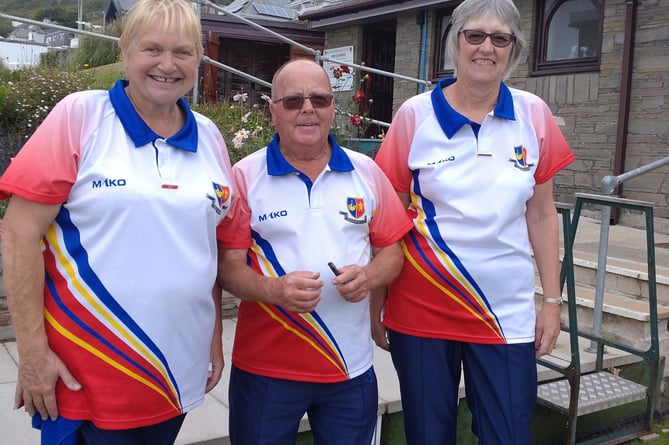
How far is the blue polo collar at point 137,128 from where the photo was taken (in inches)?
70.5

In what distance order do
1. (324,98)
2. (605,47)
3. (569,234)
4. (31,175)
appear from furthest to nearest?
(605,47) < (569,234) < (324,98) < (31,175)

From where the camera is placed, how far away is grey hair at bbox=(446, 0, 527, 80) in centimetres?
225

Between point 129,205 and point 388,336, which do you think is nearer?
point 129,205

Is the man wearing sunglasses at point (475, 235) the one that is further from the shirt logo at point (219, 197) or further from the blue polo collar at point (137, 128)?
the blue polo collar at point (137, 128)

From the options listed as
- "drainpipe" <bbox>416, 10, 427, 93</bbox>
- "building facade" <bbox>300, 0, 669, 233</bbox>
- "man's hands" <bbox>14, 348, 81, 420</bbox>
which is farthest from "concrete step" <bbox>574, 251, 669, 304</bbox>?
"drainpipe" <bbox>416, 10, 427, 93</bbox>

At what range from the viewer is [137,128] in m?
1.80

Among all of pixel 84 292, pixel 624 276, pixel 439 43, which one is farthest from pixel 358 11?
pixel 84 292

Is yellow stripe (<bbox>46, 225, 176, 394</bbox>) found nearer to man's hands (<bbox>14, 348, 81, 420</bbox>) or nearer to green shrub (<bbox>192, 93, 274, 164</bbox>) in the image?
man's hands (<bbox>14, 348, 81, 420</bbox>)

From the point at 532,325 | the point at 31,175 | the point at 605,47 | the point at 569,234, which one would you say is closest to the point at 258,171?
the point at 31,175

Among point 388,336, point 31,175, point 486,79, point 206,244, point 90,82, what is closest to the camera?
point 31,175

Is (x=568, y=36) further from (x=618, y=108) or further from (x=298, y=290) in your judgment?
(x=298, y=290)

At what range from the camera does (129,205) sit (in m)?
1.71

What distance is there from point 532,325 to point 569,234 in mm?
1201

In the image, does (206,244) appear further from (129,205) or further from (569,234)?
(569,234)
